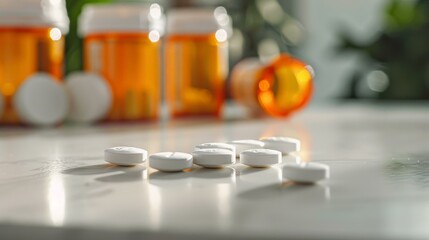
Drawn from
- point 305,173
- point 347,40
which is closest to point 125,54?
point 305,173

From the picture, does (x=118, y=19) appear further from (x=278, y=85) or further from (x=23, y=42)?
(x=278, y=85)

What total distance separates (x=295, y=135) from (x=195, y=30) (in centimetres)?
25

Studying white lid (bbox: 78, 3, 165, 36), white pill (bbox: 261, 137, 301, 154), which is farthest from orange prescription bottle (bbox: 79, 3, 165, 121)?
white pill (bbox: 261, 137, 301, 154)

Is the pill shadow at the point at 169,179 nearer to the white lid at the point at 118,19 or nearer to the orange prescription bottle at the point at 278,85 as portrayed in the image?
the white lid at the point at 118,19

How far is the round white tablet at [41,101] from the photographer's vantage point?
28.9 inches

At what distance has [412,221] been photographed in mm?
261

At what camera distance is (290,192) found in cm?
33

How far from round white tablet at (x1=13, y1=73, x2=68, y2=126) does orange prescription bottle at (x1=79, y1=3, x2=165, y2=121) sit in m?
0.06

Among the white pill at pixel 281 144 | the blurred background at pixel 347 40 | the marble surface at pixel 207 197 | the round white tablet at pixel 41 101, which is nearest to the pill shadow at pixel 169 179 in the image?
the marble surface at pixel 207 197

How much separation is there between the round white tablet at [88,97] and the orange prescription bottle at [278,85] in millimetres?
249

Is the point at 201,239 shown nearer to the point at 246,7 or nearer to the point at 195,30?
the point at 195,30

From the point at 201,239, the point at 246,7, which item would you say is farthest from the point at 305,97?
the point at 246,7

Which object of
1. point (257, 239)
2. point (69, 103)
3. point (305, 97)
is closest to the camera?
point (257, 239)

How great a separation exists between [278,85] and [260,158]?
0.55 metres
